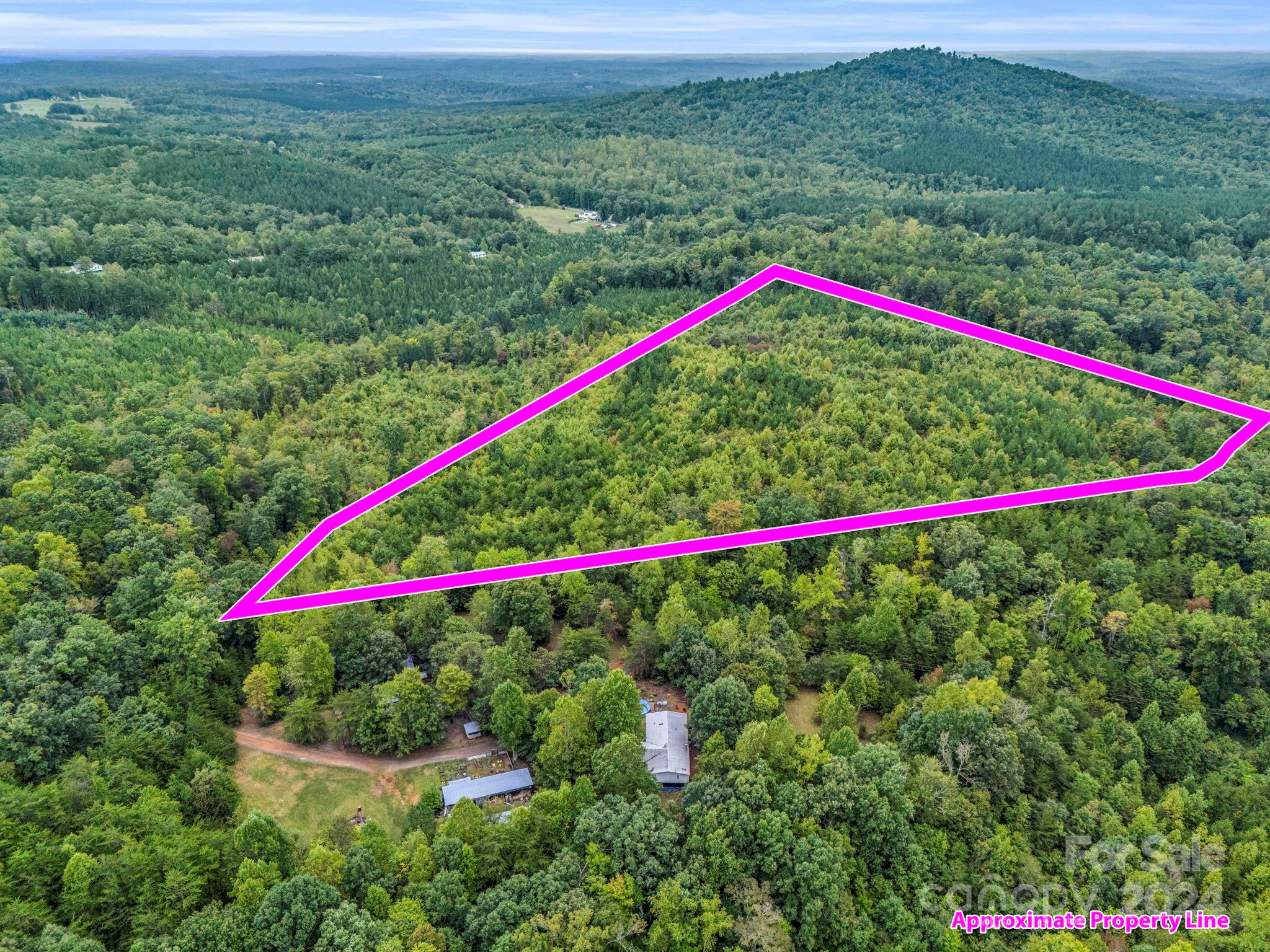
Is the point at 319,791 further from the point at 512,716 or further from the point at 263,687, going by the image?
the point at 512,716

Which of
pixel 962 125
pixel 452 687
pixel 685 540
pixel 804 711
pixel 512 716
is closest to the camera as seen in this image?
pixel 512 716

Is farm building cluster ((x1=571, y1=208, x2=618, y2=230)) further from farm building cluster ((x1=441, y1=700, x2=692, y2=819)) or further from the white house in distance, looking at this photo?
farm building cluster ((x1=441, y1=700, x2=692, y2=819))

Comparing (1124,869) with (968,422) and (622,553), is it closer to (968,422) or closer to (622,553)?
(622,553)

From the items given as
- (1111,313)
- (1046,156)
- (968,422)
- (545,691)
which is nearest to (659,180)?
(1046,156)

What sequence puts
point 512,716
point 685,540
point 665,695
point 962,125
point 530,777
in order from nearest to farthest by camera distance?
point 530,777 < point 512,716 < point 665,695 < point 685,540 < point 962,125

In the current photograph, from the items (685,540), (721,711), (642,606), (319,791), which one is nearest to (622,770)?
(721,711)

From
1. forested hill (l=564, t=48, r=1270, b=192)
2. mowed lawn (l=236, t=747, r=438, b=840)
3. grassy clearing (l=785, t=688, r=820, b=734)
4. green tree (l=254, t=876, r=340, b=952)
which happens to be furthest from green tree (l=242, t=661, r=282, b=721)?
forested hill (l=564, t=48, r=1270, b=192)
